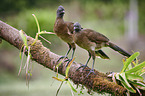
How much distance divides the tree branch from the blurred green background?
3.51 meters

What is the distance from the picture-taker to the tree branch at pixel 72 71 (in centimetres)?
136

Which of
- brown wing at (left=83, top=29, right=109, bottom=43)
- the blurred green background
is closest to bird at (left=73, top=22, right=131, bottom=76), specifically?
brown wing at (left=83, top=29, right=109, bottom=43)

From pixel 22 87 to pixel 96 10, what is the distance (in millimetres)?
4851

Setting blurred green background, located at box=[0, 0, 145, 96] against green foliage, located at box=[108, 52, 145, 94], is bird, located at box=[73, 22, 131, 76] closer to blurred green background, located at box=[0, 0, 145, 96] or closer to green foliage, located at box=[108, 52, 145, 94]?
green foliage, located at box=[108, 52, 145, 94]

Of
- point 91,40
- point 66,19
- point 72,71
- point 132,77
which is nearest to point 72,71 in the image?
point 72,71

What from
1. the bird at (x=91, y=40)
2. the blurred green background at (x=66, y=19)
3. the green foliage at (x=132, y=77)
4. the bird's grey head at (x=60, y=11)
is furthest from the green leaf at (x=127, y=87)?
the blurred green background at (x=66, y=19)

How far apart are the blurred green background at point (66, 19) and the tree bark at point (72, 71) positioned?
3507 millimetres

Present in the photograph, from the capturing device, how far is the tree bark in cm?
136

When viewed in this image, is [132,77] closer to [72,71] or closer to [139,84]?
[139,84]

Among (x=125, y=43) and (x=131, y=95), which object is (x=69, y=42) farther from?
(x=125, y=43)

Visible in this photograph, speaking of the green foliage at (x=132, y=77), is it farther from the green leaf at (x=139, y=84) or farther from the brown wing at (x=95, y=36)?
the brown wing at (x=95, y=36)

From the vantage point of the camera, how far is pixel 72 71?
1.40 meters

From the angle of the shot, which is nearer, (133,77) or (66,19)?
(133,77)

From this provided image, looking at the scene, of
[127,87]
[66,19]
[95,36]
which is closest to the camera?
[127,87]
